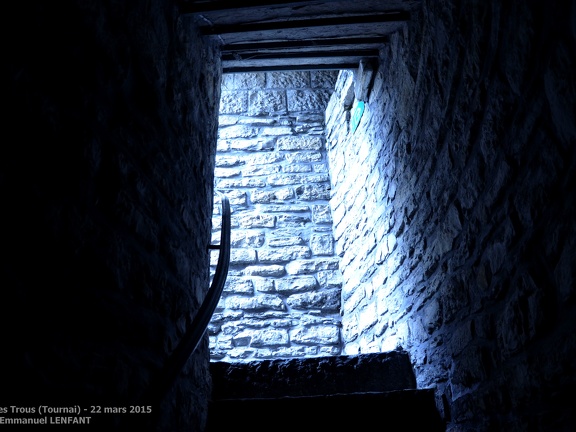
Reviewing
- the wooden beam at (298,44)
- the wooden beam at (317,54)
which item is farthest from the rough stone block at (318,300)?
the wooden beam at (298,44)

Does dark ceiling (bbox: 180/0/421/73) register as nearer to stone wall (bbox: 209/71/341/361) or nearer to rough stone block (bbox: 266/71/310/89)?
stone wall (bbox: 209/71/341/361)

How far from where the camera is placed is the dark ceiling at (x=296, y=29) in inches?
83.9

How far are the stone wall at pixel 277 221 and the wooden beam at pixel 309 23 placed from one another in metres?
1.96

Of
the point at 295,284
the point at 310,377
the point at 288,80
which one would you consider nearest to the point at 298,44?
the point at 310,377

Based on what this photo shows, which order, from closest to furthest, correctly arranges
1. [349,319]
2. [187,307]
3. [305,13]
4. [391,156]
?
[187,307] → [305,13] → [391,156] → [349,319]

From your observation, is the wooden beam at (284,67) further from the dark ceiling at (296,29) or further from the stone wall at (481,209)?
the stone wall at (481,209)

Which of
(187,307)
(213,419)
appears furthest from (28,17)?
(213,419)

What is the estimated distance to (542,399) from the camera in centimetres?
114

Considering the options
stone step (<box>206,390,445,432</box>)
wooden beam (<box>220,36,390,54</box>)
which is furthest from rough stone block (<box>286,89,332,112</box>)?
stone step (<box>206,390,445,432</box>)

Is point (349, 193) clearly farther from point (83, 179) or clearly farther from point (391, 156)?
point (83, 179)

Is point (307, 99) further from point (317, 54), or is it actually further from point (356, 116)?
point (317, 54)

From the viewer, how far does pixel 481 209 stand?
4.79 ft

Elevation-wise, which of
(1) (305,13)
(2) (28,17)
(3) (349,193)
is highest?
(1) (305,13)

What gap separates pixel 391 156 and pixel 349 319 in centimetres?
137
